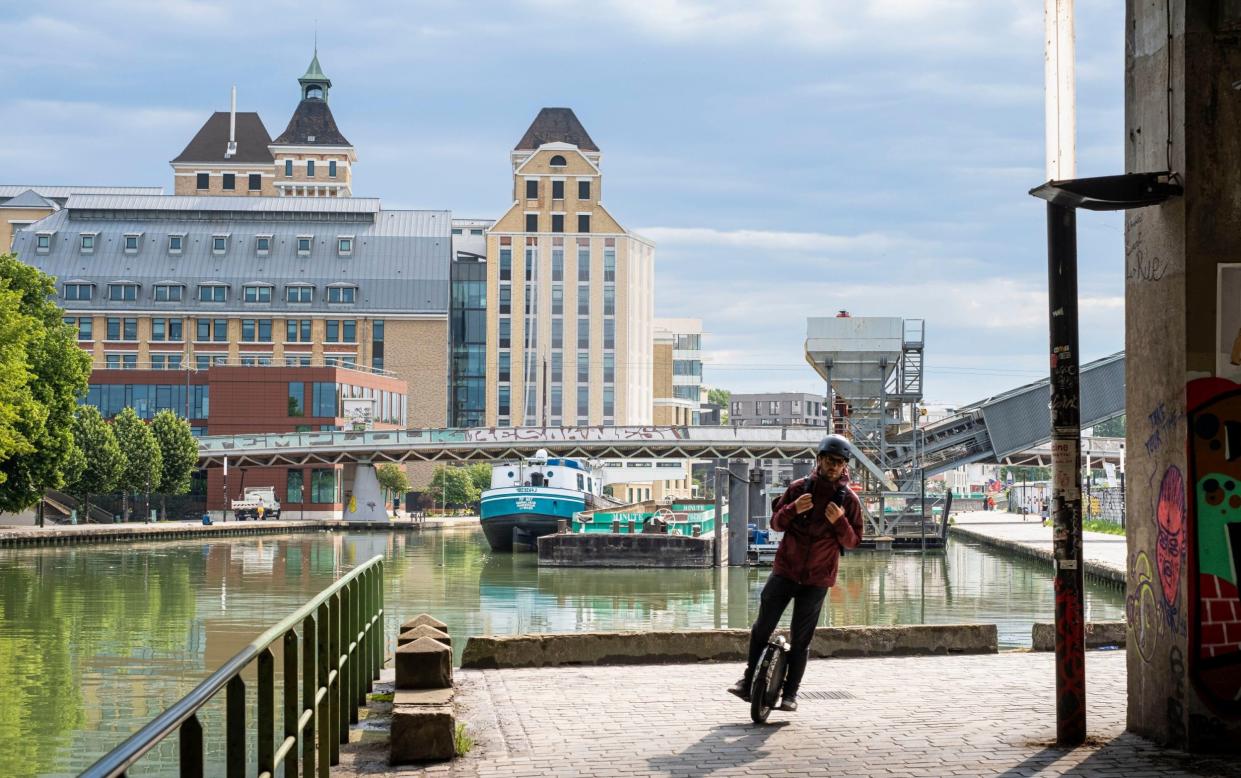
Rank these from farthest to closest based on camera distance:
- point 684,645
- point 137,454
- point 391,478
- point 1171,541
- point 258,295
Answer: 1. point 258,295
2. point 391,478
3. point 137,454
4. point 684,645
5. point 1171,541

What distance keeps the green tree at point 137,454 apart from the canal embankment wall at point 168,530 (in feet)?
8.56

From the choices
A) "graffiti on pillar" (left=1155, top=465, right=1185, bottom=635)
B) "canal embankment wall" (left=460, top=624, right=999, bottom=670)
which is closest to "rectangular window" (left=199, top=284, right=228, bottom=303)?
"canal embankment wall" (left=460, top=624, right=999, bottom=670)

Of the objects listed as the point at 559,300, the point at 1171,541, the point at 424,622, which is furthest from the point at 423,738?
the point at 559,300

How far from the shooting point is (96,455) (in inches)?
2756

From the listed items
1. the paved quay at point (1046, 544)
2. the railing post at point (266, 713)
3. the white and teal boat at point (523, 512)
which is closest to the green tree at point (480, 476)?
the paved quay at point (1046, 544)

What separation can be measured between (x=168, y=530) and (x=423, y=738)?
61.3 metres

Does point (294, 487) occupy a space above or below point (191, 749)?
above

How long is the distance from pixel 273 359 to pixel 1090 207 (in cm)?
11351

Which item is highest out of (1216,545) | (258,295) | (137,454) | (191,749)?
(258,295)

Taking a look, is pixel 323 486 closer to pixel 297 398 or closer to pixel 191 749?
pixel 297 398

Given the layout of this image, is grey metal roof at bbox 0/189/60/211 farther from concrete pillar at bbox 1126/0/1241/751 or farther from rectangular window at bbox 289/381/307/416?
concrete pillar at bbox 1126/0/1241/751

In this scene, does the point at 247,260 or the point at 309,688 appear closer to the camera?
the point at 309,688

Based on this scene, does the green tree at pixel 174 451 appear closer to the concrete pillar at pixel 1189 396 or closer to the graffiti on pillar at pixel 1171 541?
the concrete pillar at pixel 1189 396

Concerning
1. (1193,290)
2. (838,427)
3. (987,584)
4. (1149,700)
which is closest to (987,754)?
(1149,700)
